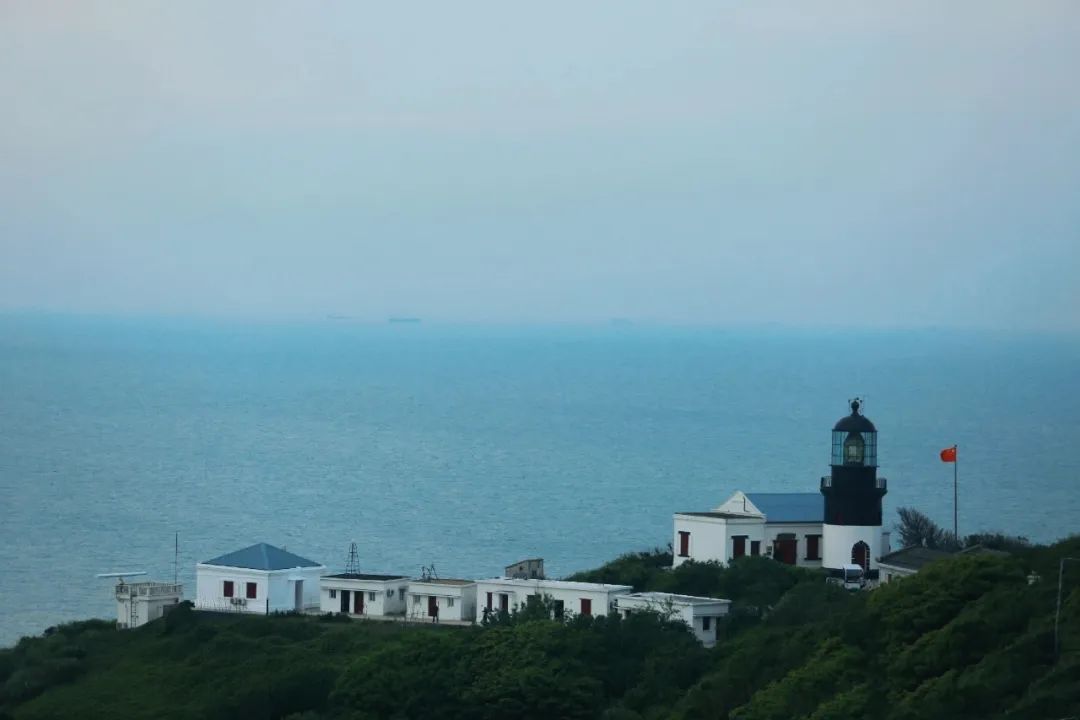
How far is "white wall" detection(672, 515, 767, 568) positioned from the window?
0.07 meters

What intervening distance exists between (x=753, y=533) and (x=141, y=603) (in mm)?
14285

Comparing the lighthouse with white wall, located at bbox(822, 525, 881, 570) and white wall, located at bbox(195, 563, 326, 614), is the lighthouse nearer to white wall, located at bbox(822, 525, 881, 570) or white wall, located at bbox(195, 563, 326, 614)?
white wall, located at bbox(822, 525, 881, 570)

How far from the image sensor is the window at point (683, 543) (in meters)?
46.6

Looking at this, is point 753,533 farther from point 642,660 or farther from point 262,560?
point 262,560

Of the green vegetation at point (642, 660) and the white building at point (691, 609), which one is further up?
the white building at point (691, 609)

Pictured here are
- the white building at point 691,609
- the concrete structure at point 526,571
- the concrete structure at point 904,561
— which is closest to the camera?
the white building at point 691,609

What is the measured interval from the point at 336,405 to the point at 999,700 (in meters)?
143

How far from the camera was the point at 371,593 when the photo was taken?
45.0 metres

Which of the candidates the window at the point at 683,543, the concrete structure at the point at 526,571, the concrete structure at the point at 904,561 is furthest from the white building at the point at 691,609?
the window at the point at 683,543

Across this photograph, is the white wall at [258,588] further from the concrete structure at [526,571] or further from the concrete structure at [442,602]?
the concrete structure at [526,571]

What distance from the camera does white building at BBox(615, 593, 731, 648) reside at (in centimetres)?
4075

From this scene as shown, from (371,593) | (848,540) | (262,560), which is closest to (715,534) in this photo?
(848,540)

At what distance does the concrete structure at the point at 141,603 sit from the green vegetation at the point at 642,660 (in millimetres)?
666

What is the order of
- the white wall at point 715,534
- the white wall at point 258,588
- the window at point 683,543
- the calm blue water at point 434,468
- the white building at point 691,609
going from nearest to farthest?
the white building at point 691,609
the white wall at point 258,588
the white wall at point 715,534
the window at point 683,543
the calm blue water at point 434,468
